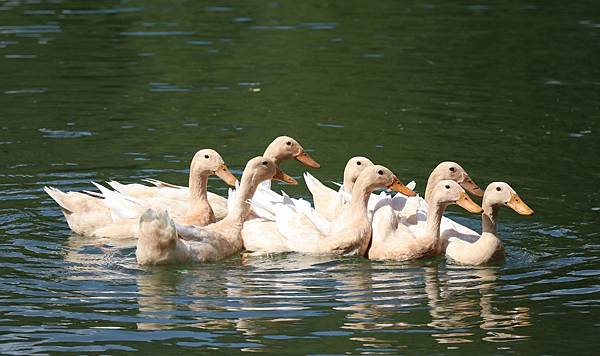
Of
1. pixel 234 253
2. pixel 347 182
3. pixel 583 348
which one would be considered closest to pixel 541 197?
pixel 347 182

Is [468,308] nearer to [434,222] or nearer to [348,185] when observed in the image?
[434,222]

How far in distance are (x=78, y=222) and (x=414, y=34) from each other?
13244mm

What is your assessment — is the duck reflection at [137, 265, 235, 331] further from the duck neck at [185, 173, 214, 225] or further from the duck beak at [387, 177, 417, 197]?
the duck beak at [387, 177, 417, 197]

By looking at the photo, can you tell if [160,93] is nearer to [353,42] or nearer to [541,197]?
[353,42]

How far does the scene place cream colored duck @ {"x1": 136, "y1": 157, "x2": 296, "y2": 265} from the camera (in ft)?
38.0

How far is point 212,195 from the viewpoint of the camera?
46.0 feet

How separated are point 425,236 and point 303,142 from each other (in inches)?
205

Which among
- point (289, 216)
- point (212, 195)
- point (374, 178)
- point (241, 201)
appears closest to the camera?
point (374, 178)

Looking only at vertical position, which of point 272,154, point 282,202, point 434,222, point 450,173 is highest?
point 272,154

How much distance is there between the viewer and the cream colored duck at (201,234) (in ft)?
38.0

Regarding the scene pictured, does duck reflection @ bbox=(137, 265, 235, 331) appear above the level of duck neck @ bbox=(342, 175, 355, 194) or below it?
below

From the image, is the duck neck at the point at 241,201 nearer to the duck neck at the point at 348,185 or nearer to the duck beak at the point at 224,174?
the duck beak at the point at 224,174

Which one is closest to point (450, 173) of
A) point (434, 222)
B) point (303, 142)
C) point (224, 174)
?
point (434, 222)

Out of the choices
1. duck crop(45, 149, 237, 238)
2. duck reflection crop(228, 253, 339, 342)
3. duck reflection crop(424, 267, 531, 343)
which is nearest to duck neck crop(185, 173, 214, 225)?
duck crop(45, 149, 237, 238)
